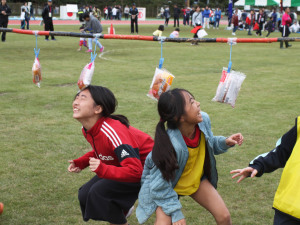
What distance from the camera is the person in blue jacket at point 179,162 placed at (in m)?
3.18

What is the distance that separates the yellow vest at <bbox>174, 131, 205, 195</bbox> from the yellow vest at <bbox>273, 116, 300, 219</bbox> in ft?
2.58

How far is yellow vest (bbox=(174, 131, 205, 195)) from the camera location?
3.37 meters

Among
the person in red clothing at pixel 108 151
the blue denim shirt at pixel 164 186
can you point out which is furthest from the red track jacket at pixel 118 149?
the blue denim shirt at pixel 164 186

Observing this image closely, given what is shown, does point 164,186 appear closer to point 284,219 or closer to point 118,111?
Answer: point 284,219

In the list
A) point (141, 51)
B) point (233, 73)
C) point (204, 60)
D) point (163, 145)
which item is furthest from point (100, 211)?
point (141, 51)

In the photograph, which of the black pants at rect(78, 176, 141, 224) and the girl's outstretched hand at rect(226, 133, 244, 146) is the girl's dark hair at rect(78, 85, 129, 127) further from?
the girl's outstretched hand at rect(226, 133, 244, 146)

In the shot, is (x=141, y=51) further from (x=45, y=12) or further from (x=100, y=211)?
(x=100, y=211)

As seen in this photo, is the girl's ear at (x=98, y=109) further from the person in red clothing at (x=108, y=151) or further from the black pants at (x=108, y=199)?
the black pants at (x=108, y=199)

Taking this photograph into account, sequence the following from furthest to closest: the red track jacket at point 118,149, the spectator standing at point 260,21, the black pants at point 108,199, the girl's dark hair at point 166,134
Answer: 1. the spectator standing at point 260,21
2. the black pants at point 108,199
3. the red track jacket at point 118,149
4. the girl's dark hair at point 166,134

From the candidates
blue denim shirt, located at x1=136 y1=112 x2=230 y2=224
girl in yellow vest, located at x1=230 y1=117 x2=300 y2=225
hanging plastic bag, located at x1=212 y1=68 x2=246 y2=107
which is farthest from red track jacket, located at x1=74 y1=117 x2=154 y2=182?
hanging plastic bag, located at x1=212 y1=68 x2=246 y2=107

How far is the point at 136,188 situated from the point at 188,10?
132ft

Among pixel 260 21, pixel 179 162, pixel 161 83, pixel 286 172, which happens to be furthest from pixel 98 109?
pixel 260 21

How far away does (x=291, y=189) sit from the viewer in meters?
2.62

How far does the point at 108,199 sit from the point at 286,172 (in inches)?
56.1
